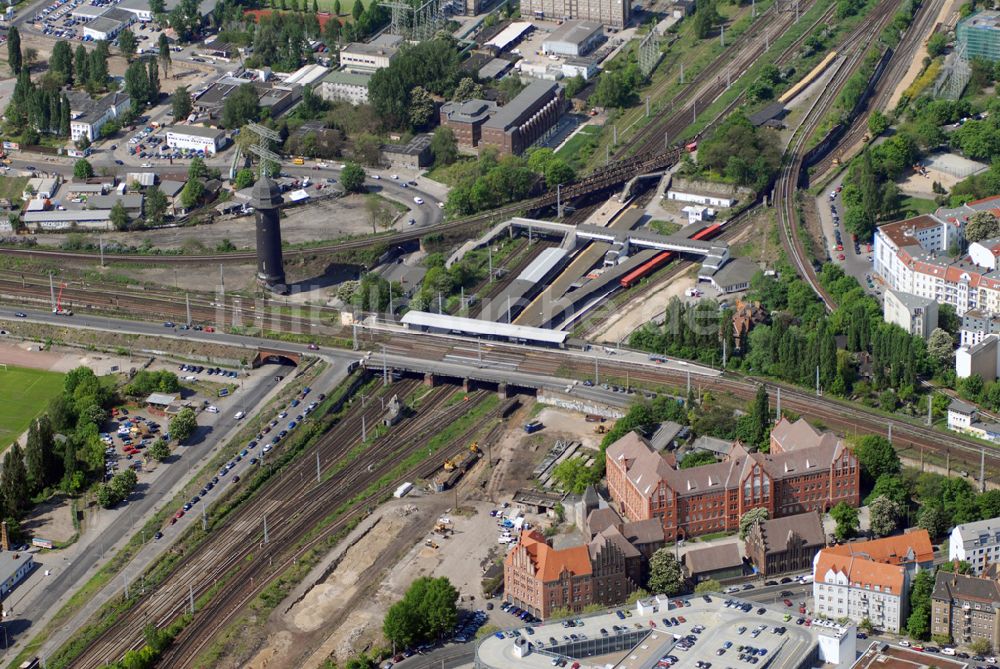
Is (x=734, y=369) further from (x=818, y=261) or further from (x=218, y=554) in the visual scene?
(x=218, y=554)

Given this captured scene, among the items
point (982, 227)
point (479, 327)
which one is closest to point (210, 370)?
point (479, 327)

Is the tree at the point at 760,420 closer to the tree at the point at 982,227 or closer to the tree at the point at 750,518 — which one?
the tree at the point at 750,518

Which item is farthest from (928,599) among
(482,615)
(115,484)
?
(115,484)

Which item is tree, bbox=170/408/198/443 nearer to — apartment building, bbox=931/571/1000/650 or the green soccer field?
the green soccer field

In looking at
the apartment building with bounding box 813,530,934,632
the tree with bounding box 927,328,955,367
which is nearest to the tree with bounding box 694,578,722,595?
the apartment building with bounding box 813,530,934,632

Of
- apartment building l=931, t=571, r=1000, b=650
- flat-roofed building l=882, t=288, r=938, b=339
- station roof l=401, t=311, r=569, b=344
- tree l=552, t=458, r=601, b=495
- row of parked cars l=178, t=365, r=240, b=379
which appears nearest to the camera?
apartment building l=931, t=571, r=1000, b=650

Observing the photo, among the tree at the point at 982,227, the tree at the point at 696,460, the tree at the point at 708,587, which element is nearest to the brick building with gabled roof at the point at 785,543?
the tree at the point at 708,587
